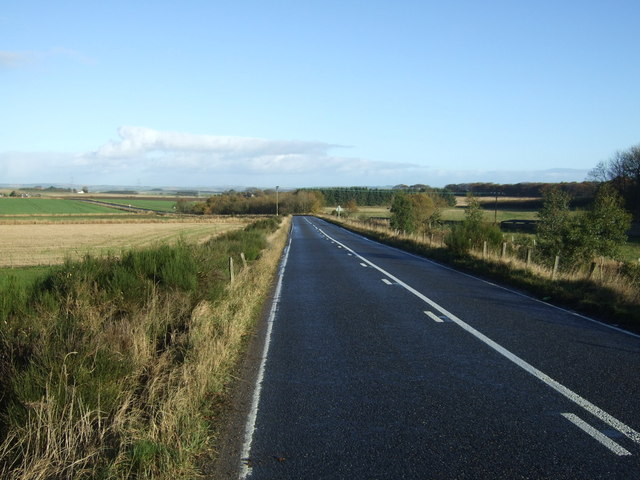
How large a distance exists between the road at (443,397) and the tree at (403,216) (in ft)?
120

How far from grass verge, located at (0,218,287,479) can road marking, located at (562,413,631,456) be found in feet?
10.9

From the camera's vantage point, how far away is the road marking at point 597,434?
4488 millimetres

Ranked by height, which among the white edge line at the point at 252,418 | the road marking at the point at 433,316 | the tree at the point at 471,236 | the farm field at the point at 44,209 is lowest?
the farm field at the point at 44,209

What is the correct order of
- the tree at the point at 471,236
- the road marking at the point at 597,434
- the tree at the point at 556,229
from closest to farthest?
the road marking at the point at 597,434
the tree at the point at 556,229
the tree at the point at 471,236

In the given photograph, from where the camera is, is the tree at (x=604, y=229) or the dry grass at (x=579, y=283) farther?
the tree at (x=604, y=229)

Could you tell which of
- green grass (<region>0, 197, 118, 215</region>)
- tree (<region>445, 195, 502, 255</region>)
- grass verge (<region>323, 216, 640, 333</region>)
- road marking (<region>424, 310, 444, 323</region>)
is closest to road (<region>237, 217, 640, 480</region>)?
road marking (<region>424, 310, 444, 323</region>)

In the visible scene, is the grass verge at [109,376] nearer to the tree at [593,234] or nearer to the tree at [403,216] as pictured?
the tree at [593,234]

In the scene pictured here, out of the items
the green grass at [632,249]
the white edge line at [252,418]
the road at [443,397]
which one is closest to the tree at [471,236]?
the road at [443,397]

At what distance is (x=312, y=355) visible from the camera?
794cm

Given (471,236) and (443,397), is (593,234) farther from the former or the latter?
(443,397)

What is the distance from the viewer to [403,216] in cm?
4894

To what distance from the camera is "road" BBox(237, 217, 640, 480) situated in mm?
4348

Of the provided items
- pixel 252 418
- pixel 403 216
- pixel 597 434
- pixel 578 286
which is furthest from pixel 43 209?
pixel 597 434

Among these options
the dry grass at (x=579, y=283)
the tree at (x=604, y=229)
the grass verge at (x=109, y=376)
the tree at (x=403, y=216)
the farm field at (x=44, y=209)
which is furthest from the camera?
the farm field at (x=44, y=209)
